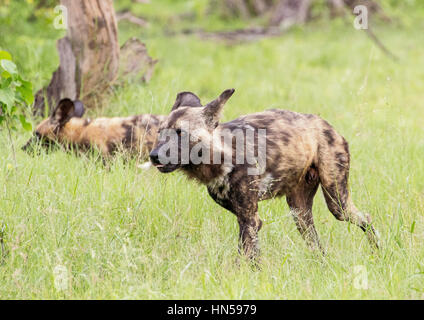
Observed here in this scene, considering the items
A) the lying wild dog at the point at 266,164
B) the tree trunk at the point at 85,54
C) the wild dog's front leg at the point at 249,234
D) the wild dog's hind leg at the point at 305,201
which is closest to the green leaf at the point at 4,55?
the lying wild dog at the point at 266,164

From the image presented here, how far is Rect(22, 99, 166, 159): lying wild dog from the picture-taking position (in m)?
5.18

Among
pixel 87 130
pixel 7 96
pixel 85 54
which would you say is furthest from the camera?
pixel 85 54

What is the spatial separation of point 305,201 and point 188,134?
988mm

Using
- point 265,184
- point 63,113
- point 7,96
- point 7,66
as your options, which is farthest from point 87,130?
point 265,184

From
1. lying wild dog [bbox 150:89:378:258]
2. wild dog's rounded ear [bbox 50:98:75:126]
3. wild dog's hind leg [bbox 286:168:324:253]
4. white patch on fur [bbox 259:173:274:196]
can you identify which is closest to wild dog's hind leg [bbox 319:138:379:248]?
lying wild dog [bbox 150:89:378:258]

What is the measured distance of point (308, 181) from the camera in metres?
3.94

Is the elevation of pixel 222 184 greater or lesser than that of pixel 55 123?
lesser

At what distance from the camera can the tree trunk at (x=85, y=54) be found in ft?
19.2

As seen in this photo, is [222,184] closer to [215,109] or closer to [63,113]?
[215,109]

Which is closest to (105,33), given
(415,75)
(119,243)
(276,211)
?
(276,211)

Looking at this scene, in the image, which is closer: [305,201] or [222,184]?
[222,184]

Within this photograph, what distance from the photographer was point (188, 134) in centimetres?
344
